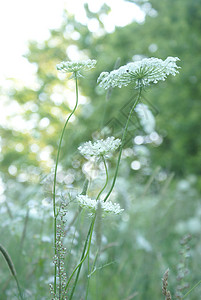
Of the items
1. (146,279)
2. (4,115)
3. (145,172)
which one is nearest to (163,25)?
(4,115)

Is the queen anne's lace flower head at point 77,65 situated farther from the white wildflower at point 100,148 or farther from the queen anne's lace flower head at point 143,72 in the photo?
the white wildflower at point 100,148

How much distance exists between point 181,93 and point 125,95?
1554mm

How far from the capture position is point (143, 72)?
72 cm

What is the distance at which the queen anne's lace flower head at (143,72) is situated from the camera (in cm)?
70

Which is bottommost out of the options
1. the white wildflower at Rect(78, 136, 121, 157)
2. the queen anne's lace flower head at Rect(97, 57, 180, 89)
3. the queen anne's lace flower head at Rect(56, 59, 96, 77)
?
the white wildflower at Rect(78, 136, 121, 157)

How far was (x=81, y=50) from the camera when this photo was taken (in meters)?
9.20

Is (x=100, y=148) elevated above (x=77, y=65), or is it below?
below

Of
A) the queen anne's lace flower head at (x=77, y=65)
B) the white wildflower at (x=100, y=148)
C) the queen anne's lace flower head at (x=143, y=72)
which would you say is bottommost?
the white wildflower at (x=100, y=148)

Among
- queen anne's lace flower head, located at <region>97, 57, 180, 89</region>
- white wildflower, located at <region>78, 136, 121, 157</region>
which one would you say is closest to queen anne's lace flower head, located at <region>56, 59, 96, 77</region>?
queen anne's lace flower head, located at <region>97, 57, 180, 89</region>

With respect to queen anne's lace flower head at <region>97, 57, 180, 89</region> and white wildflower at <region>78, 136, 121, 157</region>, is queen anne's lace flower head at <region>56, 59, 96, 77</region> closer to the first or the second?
queen anne's lace flower head at <region>97, 57, 180, 89</region>

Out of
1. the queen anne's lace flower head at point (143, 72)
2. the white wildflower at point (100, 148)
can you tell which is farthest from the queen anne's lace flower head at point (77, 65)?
the white wildflower at point (100, 148)

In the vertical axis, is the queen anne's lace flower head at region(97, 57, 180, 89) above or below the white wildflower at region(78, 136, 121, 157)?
above

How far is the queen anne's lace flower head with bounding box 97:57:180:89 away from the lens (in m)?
0.70

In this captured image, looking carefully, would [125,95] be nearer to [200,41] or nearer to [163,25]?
[163,25]
